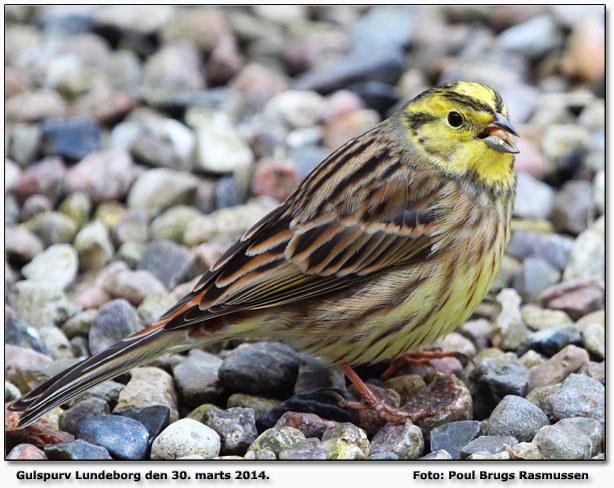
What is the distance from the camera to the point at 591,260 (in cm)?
541

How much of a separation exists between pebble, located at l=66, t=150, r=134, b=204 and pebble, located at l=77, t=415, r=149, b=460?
2470mm

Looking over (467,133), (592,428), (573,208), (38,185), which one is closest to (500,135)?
(467,133)

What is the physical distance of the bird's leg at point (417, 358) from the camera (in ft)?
15.4

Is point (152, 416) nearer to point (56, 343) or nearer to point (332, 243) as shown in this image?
point (56, 343)

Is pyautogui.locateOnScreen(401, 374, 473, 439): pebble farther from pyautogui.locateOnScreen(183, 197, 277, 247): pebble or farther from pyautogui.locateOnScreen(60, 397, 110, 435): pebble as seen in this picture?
pyautogui.locateOnScreen(183, 197, 277, 247): pebble

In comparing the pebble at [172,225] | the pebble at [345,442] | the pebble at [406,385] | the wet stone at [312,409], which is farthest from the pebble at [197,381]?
the pebble at [172,225]

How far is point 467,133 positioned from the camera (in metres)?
4.25

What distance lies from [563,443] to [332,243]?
1345 millimetres

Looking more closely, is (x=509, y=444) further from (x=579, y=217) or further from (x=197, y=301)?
(x=579, y=217)

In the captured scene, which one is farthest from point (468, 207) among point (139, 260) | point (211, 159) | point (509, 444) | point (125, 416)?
point (211, 159)

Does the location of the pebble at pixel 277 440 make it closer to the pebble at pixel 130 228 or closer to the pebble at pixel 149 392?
the pebble at pixel 149 392

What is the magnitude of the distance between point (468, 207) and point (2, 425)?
7.59ft

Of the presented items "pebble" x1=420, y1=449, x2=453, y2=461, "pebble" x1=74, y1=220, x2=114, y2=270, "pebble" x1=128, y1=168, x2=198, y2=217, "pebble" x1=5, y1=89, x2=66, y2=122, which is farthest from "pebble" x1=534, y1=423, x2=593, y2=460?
"pebble" x1=5, y1=89, x2=66, y2=122

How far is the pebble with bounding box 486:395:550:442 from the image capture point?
400 cm
